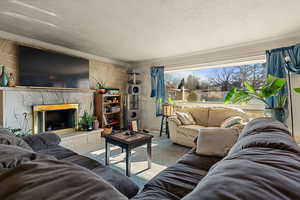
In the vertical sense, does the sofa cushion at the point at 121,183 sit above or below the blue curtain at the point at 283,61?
below

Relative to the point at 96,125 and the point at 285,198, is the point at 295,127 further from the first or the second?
the point at 96,125

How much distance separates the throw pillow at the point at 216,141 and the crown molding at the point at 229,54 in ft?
7.32

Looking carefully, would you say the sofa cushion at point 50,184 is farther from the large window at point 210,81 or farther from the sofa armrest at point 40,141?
the large window at point 210,81

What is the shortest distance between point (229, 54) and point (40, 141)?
13.3 ft

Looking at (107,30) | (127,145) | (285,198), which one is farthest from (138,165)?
(107,30)

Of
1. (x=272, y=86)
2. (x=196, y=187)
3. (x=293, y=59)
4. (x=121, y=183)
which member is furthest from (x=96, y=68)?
(x=293, y=59)

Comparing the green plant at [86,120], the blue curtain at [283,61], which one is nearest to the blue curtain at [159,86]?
the green plant at [86,120]

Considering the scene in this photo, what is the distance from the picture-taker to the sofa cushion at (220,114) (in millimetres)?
3269

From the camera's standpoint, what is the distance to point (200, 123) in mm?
3609

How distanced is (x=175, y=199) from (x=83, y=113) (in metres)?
3.47

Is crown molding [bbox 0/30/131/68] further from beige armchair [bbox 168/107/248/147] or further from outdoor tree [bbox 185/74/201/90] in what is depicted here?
beige armchair [bbox 168/107/248/147]

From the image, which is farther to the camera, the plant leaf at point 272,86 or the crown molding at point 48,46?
the crown molding at point 48,46

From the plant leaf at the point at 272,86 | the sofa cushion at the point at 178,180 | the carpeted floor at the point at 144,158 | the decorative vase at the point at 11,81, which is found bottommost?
the carpeted floor at the point at 144,158

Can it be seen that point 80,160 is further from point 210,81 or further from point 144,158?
point 210,81
